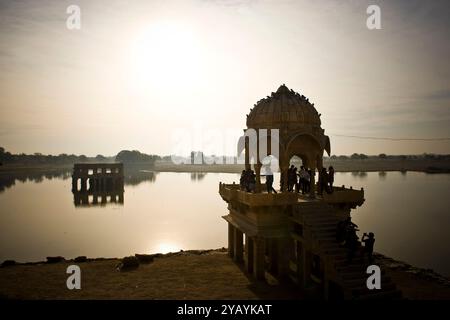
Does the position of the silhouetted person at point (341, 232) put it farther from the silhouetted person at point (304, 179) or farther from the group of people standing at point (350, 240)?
the silhouetted person at point (304, 179)

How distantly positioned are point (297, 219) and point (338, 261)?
3.19 m

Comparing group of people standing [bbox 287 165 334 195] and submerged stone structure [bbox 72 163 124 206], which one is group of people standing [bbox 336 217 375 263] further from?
submerged stone structure [bbox 72 163 124 206]

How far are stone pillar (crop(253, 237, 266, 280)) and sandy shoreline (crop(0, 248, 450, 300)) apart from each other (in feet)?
1.82

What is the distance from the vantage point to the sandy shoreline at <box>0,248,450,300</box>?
17.8m

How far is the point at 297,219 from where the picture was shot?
1744cm

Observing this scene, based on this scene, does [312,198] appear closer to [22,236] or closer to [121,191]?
[22,236]

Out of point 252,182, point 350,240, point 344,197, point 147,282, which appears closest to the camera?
point 350,240

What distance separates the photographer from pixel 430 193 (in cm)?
7231

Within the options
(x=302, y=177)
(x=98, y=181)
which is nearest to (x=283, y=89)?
(x=302, y=177)

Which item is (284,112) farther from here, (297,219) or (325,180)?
(297,219)

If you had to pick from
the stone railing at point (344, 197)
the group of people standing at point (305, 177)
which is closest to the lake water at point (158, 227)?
the stone railing at point (344, 197)

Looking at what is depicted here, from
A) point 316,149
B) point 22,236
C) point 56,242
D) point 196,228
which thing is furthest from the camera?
point 196,228
